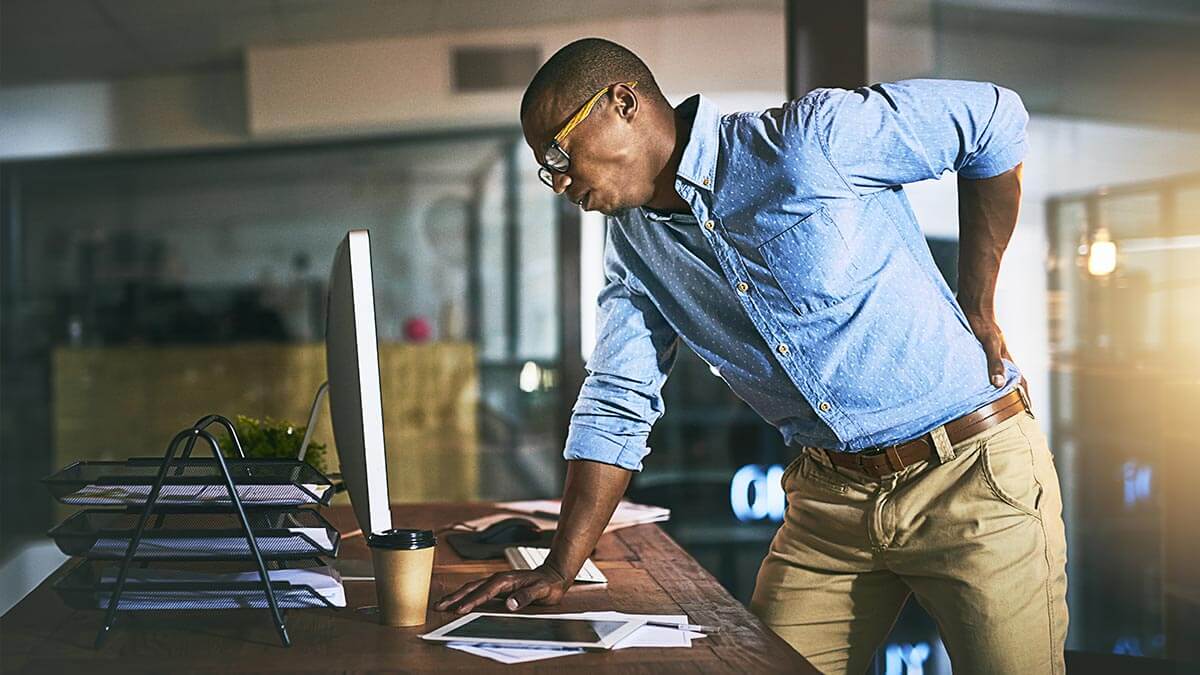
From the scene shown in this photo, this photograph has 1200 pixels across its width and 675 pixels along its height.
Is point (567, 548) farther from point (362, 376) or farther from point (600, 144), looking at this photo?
point (600, 144)

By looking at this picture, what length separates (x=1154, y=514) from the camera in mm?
3117

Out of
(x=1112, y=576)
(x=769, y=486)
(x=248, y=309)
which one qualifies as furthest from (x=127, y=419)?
(x=1112, y=576)

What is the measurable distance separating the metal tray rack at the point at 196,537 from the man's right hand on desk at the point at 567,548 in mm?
204

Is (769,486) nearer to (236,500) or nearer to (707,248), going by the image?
(707,248)

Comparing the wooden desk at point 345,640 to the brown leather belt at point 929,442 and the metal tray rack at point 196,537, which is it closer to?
the metal tray rack at point 196,537

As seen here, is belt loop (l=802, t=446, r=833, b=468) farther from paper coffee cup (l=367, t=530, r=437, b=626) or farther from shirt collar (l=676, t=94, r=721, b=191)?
paper coffee cup (l=367, t=530, r=437, b=626)

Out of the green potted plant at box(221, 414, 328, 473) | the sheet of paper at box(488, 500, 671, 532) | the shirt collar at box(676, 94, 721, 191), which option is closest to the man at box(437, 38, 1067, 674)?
the shirt collar at box(676, 94, 721, 191)

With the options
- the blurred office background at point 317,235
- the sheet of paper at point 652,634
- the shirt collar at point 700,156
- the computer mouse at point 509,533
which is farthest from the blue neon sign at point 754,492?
the sheet of paper at point 652,634

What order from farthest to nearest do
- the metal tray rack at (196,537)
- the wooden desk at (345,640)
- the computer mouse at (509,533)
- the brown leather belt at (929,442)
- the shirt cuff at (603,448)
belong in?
the computer mouse at (509,533) < the shirt cuff at (603,448) < the brown leather belt at (929,442) < the metal tray rack at (196,537) < the wooden desk at (345,640)

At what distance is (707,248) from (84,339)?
11.4ft

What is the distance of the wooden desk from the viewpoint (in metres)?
1.30

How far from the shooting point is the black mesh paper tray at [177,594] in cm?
143

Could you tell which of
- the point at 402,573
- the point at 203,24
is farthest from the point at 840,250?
the point at 203,24

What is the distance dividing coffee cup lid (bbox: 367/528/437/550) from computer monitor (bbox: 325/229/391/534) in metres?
0.02
